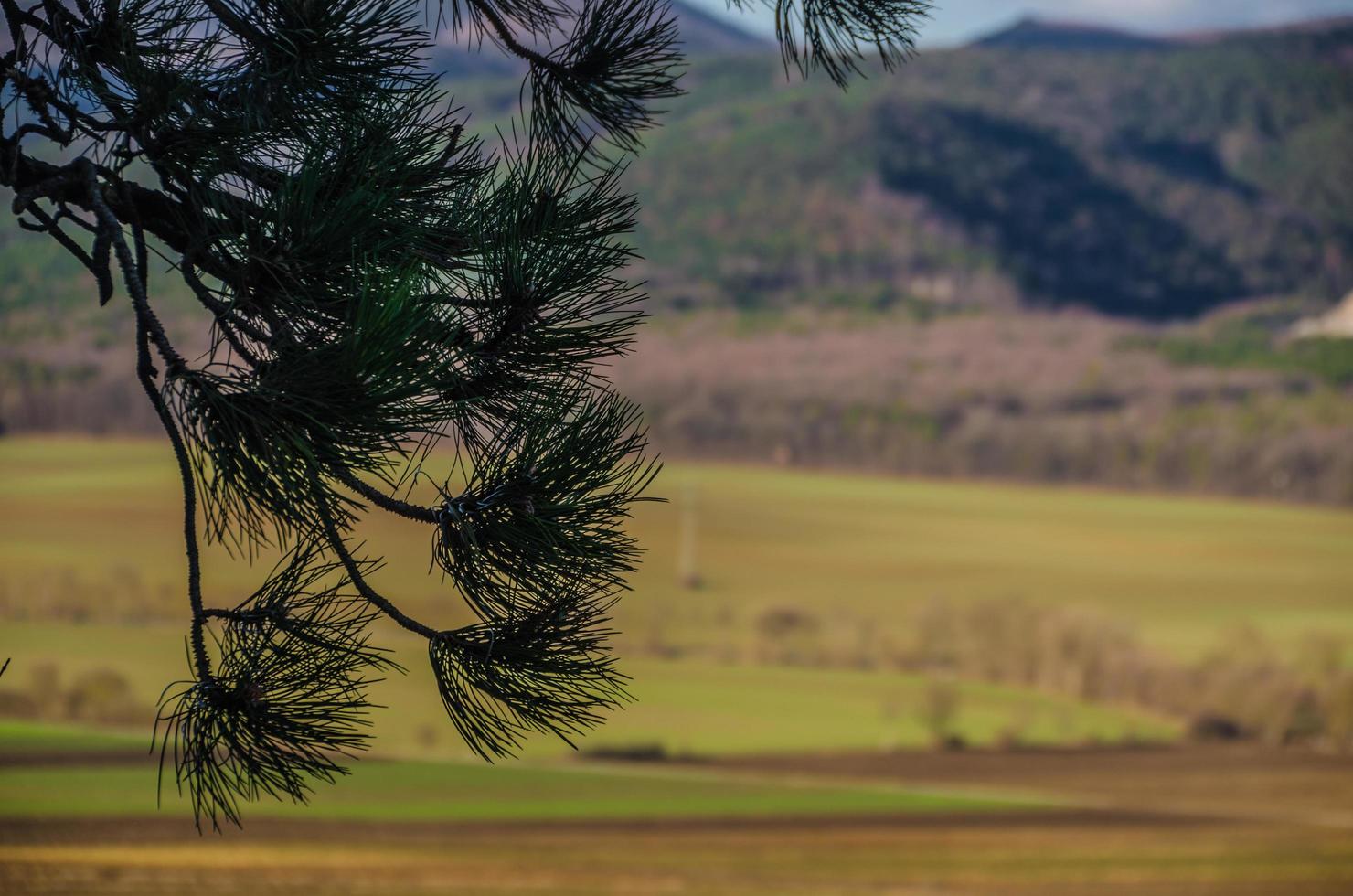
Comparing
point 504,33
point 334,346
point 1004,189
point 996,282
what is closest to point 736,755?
point 996,282

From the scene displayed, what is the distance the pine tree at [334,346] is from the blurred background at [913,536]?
53.6 ft

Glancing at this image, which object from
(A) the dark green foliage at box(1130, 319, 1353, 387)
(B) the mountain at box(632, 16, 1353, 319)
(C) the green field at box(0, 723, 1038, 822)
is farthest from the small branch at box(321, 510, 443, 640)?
(A) the dark green foliage at box(1130, 319, 1353, 387)

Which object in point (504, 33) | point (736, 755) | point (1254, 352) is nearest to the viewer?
point (504, 33)

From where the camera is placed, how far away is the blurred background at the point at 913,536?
27.1 metres

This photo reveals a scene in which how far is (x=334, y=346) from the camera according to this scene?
1.37m

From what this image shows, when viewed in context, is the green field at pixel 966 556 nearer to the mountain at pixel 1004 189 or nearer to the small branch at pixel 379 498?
the mountain at pixel 1004 189

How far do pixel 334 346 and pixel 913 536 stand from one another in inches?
2148

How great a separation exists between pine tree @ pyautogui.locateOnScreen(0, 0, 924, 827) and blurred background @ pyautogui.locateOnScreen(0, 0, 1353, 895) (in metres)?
16.3

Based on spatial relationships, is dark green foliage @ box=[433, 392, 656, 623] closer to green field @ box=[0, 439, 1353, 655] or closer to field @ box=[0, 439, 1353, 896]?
field @ box=[0, 439, 1353, 896]

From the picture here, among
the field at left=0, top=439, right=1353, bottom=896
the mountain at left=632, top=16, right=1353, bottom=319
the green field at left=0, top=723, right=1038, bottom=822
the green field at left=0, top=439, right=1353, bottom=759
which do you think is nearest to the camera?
the field at left=0, top=439, right=1353, bottom=896

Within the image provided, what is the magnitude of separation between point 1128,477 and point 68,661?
1531 inches

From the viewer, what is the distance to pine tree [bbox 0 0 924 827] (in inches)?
54.7

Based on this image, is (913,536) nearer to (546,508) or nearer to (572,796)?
(572,796)

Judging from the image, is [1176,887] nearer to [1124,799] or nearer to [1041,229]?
[1124,799]
